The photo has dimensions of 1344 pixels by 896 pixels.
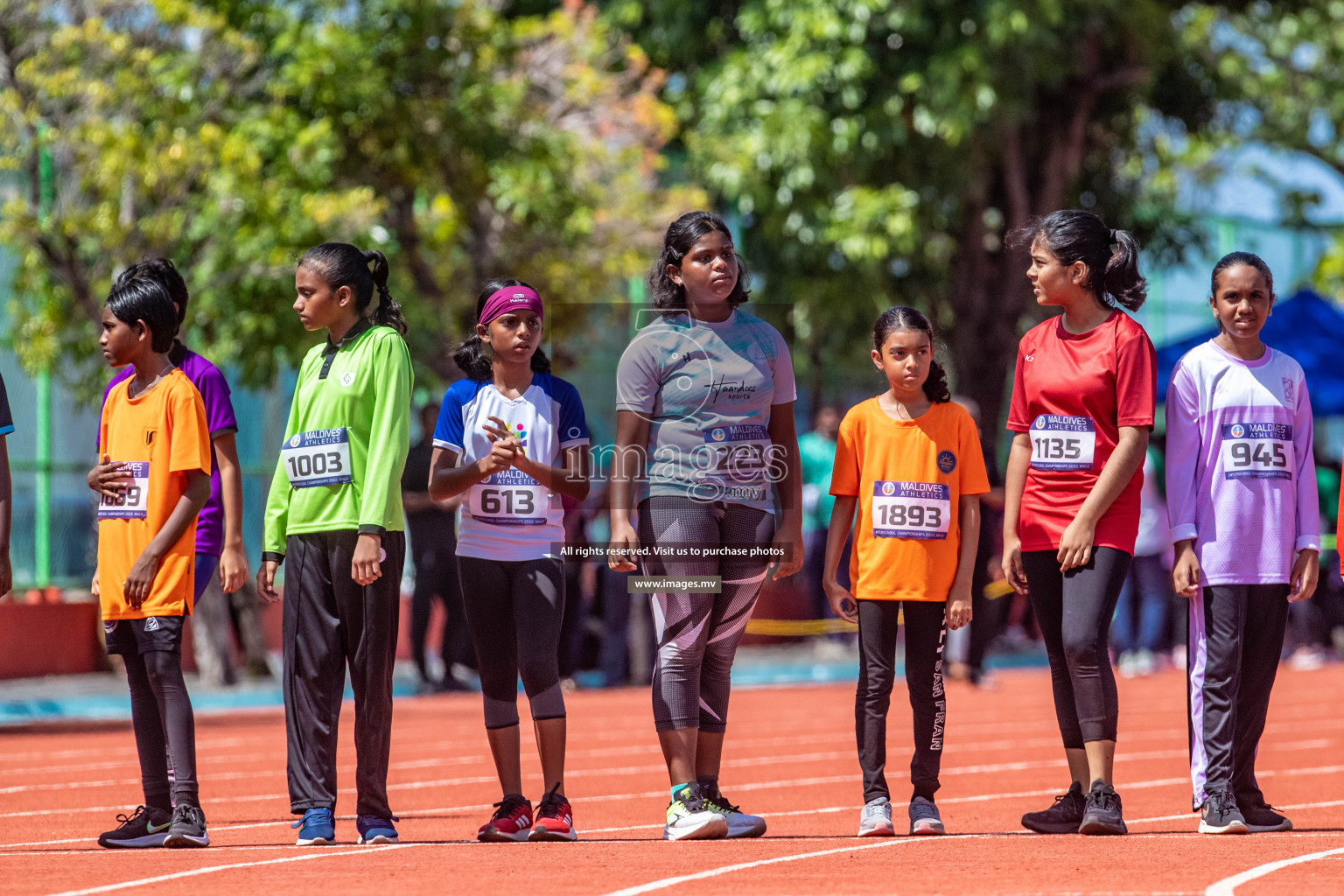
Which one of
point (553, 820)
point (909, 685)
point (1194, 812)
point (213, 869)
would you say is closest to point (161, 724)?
point (213, 869)

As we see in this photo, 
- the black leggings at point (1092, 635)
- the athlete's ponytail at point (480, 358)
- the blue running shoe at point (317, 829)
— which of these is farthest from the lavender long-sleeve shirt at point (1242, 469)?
the blue running shoe at point (317, 829)

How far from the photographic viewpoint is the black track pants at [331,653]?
667 centimetres

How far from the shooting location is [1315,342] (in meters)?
19.2

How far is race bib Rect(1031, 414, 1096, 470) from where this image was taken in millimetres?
6762

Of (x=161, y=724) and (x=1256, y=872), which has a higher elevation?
(x=161, y=724)

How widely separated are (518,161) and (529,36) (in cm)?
138

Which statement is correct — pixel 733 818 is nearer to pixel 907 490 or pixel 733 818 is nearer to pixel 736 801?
pixel 907 490

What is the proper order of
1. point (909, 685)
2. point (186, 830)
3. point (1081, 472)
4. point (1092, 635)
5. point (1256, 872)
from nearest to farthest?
point (1256, 872), point (186, 830), point (1092, 635), point (1081, 472), point (909, 685)

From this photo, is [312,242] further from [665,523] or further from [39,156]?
[665,523]

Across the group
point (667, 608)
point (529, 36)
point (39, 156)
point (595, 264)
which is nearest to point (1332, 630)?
point (595, 264)

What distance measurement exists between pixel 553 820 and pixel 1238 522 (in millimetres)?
2578

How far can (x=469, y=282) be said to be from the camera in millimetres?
18953

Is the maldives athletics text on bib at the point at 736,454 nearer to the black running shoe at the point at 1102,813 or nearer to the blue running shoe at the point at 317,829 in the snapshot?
the black running shoe at the point at 1102,813

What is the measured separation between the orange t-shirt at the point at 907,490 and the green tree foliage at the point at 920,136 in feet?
36.5
